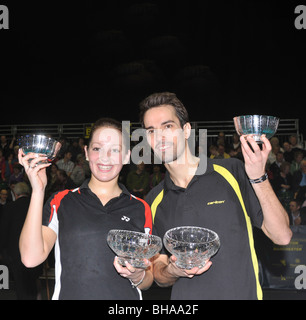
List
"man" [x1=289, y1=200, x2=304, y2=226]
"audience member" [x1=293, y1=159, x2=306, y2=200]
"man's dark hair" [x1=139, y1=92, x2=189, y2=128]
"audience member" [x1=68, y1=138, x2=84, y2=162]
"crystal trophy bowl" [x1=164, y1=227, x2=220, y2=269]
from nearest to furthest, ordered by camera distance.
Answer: "crystal trophy bowl" [x1=164, y1=227, x2=220, y2=269] < "man's dark hair" [x1=139, y1=92, x2=189, y2=128] < "man" [x1=289, y1=200, x2=304, y2=226] < "audience member" [x1=293, y1=159, x2=306, y2=200] < "audience member" [x1=68, y1=138, x2=84, y2=162]

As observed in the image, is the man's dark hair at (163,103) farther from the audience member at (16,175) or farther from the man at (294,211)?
the audience member at (16,175)

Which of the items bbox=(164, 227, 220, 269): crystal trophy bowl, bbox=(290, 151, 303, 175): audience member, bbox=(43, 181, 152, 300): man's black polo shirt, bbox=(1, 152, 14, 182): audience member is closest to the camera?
bbox=(164, 227, 220, 269): crystal trophy bowl

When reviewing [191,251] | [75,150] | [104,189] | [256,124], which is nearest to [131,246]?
[191,251]

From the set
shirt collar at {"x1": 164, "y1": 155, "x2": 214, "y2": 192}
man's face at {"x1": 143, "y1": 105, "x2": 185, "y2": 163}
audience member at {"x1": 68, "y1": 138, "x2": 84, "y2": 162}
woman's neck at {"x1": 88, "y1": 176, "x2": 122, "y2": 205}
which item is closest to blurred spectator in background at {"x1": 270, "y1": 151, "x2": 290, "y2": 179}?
audience member at {"x1": 68, "y1": 138, "x2": 84, "y2": 162}

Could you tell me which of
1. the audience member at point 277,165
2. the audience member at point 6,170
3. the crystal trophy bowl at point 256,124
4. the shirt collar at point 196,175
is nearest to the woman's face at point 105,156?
the shirt collar at point 196,175

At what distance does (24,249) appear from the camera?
188cm

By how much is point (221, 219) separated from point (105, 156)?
0.87m

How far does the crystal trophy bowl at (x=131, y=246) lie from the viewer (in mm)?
1846

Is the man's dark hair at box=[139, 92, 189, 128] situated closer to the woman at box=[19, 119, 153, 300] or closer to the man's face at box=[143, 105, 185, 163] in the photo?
the man's face at box=[143, 105, 185, 163]

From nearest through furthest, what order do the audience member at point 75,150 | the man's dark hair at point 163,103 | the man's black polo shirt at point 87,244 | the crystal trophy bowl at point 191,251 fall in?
1. the crystal trophy bowl at point 191,251
2. the man's black polo shirt at point 87,244
3. the man's dark hair at point 163,103
4. the audience member at point 75,150

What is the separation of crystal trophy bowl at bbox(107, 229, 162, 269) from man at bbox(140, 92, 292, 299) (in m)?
0.15

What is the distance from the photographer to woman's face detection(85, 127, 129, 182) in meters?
2.19
